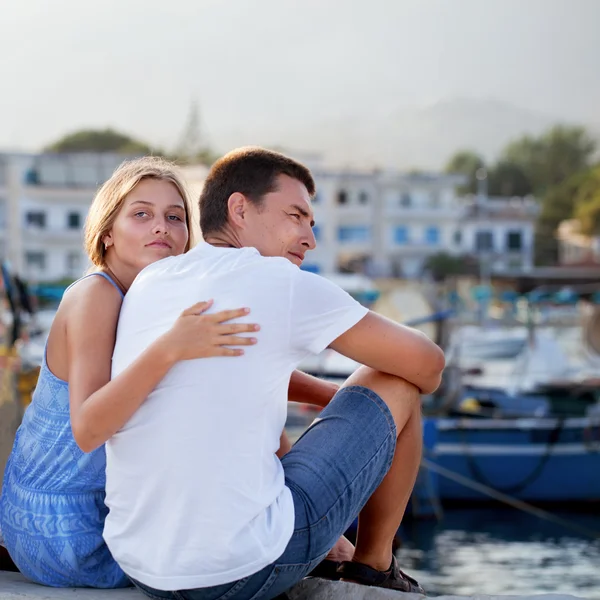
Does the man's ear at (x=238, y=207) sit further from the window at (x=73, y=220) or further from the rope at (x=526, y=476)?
the window at (x=73, y=220)

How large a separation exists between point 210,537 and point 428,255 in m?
63.8

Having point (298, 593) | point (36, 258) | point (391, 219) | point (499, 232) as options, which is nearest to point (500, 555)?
point (298, 593)

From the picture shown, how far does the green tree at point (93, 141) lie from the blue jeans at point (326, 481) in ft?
284

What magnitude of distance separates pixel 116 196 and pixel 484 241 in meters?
68.7

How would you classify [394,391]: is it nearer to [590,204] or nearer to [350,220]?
[350,220]

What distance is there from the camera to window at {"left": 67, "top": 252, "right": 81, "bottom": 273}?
56719 mm

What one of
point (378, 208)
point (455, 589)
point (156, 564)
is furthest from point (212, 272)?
point (378, 208)

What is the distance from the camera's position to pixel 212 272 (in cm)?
234

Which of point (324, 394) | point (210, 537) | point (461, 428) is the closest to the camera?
point (210, 537)

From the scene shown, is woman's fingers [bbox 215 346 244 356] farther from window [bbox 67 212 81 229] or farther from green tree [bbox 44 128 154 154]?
green tree [bbox 44 128 154 154]

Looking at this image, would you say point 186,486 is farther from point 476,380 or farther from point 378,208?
point 378,208

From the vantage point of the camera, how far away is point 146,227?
2.76 meters

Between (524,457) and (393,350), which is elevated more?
(393,350)

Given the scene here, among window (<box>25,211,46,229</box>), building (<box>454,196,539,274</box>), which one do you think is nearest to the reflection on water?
window (<box>25,211,46,229</box>)
